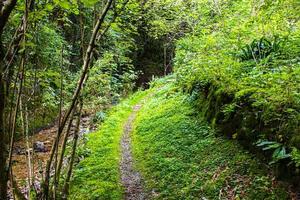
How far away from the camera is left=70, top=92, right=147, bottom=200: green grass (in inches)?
289

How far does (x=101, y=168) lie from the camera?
8562 mm

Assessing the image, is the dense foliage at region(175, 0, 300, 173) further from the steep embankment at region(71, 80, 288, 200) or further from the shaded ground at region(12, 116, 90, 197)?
the shaded ground at region(12, 116, 90, 197)

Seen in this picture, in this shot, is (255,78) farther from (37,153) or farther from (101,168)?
(37,153)

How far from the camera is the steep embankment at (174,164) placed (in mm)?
Answer: 6242

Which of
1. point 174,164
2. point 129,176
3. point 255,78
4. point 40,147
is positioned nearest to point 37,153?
point 40,147

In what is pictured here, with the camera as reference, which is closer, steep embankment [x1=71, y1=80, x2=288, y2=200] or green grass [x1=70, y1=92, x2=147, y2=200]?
steep embankment [x1=71, y1=80, x2=288, y2=200]

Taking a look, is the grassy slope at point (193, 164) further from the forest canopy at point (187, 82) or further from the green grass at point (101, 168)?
the green grass at point (101, 168)

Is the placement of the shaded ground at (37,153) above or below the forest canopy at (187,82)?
below

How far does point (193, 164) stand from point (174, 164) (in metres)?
0.49

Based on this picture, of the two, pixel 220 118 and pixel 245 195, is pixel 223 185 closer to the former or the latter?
pixel 245 195

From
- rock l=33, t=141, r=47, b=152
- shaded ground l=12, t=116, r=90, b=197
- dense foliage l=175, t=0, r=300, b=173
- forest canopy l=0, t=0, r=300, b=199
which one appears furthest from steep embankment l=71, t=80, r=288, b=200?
rock l=33, t=141, r=47, b=152

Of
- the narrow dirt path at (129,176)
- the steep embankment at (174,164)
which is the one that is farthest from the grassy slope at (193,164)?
the narrow dirt path at (129,176)

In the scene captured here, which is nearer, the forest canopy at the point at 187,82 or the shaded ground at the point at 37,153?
the forest canopy at the point at 187,82

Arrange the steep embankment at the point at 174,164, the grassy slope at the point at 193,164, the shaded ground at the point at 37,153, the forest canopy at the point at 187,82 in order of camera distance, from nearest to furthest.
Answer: the forest canopy at the point at 187,82 < the grassy slope at the point at 193,164 < the steep embankment at the point at 174,164 < the shaded ground at the point at 37,153
